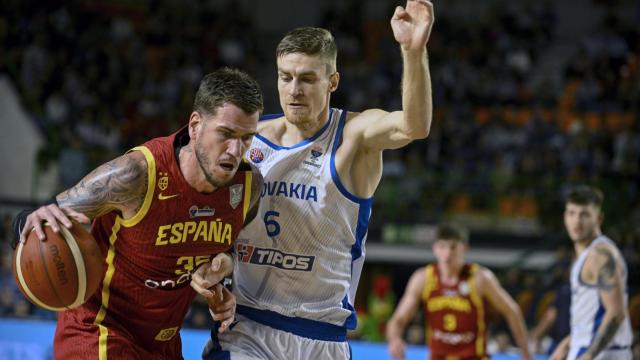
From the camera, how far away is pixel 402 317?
7.56 m

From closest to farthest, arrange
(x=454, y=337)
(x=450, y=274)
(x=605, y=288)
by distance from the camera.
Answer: (x=605, y=288) → (x=454, y=337) → (x=450, y=274)

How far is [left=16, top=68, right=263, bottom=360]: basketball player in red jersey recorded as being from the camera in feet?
12.0

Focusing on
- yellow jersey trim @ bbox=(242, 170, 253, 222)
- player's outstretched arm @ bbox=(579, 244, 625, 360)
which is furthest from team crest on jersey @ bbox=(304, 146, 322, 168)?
player's outstretched arm @ bbox=(579, 244, 625, 360)

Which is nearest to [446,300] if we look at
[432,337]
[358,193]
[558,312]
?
[432,337]

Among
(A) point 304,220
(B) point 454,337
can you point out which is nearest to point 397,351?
(B) point 454,337

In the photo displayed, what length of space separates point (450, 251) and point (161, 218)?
168 inches

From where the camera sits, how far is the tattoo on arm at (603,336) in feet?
20.0

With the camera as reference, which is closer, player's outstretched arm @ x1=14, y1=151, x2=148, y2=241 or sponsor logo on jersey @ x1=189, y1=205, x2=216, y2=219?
player's outstretched arm @ x1=14, y1=151, x2=148, y2=241

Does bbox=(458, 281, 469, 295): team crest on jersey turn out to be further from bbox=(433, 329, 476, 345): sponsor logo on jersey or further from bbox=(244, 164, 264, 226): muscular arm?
bbox=(244, 164, 264, 226): muscular arm

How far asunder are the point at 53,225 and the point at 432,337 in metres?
4.73

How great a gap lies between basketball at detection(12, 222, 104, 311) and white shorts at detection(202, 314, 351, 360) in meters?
0.88

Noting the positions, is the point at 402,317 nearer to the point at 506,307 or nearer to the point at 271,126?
the point at 506,307

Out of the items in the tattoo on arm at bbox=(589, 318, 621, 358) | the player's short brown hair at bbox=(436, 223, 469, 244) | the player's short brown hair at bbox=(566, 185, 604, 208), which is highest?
the player's short brown hair at bbox=(566, 185, 604, 208)

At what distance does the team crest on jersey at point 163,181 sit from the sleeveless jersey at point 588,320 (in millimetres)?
3681
